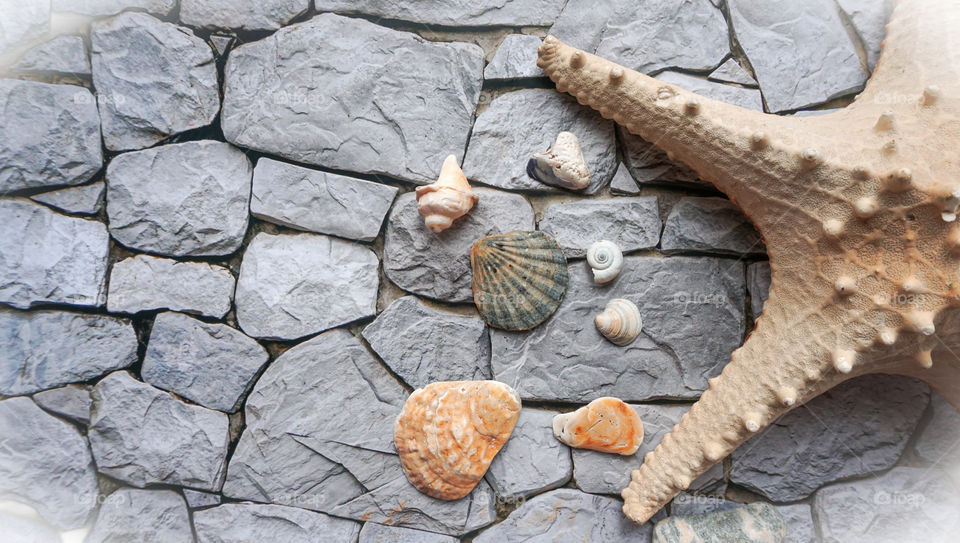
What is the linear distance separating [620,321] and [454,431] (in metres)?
0.53

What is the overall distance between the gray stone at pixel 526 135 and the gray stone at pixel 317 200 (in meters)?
0.28

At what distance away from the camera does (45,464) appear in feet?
4.38

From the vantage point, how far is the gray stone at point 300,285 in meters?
1.36

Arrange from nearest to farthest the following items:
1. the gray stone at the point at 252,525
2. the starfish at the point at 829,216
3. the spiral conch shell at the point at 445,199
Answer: the starfish at the point at 829,216, the spiral conch shell at the point at 445,199, the gray stone at the point at 252,525

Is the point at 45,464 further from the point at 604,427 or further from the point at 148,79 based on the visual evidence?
the point at 604,427

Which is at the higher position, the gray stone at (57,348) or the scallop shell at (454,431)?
the gray stone at (57,348)

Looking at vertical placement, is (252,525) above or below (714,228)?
below

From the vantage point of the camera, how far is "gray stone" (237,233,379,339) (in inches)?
53.4

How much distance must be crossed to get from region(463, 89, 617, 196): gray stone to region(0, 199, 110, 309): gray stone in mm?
1021

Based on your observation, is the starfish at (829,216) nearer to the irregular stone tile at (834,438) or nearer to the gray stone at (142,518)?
the irregular stone tile at (834,438)

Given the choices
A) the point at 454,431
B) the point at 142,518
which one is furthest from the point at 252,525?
the point at 454,431

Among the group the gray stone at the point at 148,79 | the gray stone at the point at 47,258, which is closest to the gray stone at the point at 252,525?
the gray stone at the point at 47,258

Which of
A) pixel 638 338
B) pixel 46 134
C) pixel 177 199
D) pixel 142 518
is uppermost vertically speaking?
pixel 46 134

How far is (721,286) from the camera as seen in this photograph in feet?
4.60
